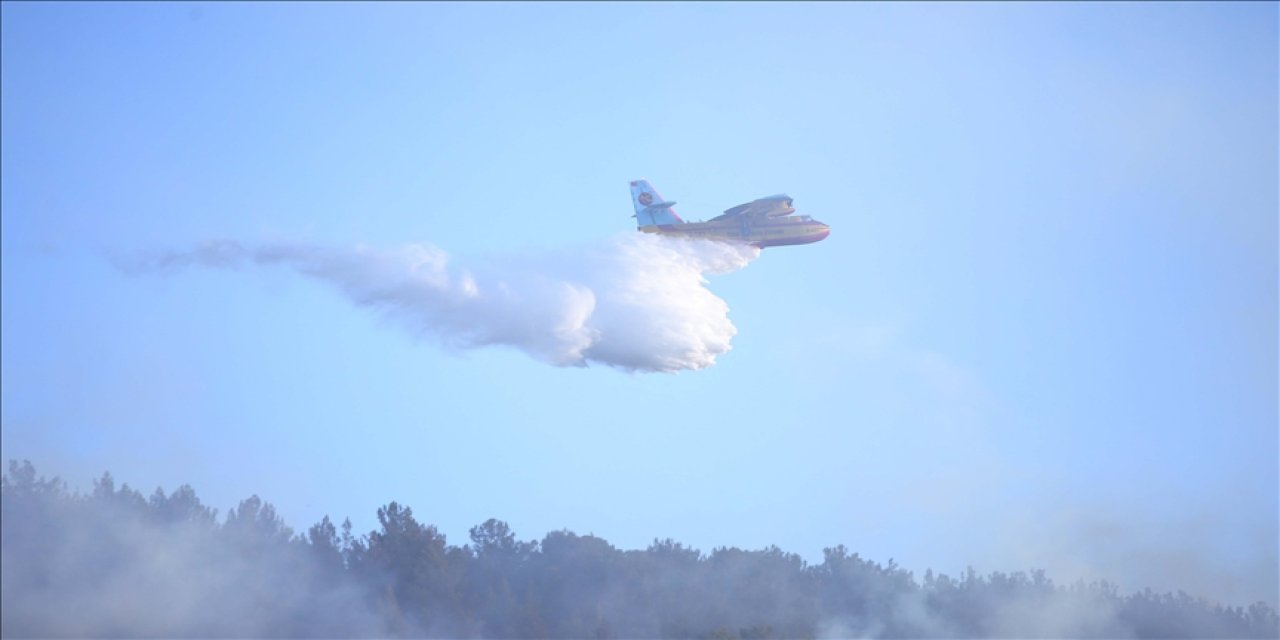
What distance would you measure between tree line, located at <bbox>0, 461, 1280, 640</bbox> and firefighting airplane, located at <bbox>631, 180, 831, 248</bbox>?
11.8m

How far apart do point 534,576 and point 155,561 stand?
1693 cm

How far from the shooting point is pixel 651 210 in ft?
144

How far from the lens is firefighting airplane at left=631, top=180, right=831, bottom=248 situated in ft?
141

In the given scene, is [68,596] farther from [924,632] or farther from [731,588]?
[924,632]

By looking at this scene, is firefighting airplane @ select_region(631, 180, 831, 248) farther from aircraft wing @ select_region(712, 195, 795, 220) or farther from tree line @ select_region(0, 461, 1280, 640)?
tree line @ select_region(0, 461, 1280, 640)

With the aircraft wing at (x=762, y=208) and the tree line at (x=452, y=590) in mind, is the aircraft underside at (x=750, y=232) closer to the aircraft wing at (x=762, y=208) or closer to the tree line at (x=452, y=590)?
the aircraft wing at (x=762, y=208)

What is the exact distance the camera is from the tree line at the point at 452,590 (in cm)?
2936

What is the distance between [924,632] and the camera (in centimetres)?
4809

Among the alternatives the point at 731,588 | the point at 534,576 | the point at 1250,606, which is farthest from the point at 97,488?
the point at 1250,606

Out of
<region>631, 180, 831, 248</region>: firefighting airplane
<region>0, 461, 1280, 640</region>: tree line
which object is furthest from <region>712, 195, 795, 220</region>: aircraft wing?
<region>0, 461, 1280, 640</region>: tree line

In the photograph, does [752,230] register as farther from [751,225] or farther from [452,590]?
[452,590]

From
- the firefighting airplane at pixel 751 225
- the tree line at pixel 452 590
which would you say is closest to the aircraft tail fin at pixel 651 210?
the firefighting airplane at pixel 751 225

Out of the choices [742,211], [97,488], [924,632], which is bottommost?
[924,632]

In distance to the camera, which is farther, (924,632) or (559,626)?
(924,632)
